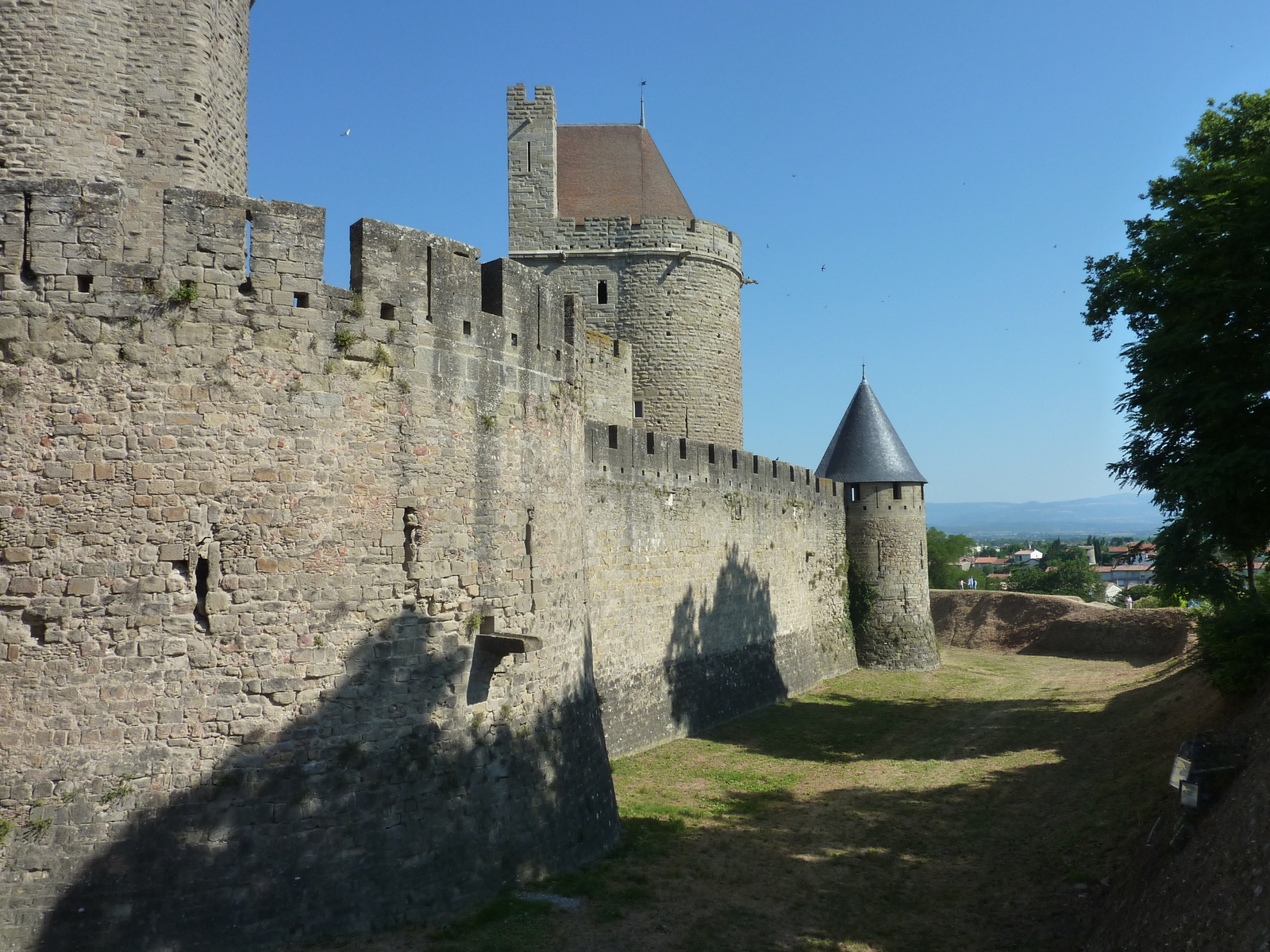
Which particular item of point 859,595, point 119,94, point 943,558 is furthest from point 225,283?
point 943,558

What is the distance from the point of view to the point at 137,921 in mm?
6246

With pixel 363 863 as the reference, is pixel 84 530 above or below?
above

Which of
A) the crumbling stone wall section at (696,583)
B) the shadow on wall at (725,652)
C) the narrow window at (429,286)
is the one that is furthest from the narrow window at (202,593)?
the shadow on wall at (725,652)

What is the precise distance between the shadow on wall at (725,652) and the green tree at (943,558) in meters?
33.0

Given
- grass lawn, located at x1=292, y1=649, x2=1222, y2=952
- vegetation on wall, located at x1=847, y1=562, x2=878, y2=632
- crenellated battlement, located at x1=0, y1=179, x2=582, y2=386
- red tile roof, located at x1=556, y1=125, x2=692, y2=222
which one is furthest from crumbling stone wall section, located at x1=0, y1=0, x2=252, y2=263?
vegetation on wall, located at x1=847, y1=562, x2=878, y2=632

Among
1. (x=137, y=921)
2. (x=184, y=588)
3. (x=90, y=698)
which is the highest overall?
(x=184, y=588)

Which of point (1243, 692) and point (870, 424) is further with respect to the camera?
point (870, 424)

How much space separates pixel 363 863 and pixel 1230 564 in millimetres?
13275

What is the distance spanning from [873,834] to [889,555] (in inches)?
570

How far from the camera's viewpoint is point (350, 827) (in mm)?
7117

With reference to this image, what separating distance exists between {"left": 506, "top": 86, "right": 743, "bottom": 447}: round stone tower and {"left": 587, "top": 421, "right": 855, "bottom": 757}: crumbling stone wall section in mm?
3077

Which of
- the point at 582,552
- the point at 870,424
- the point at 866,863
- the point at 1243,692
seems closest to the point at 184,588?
the point at 582,552

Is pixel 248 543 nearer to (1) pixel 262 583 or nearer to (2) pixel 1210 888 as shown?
(1) pixel 262 583

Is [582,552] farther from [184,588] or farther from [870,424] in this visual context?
[870,424]
